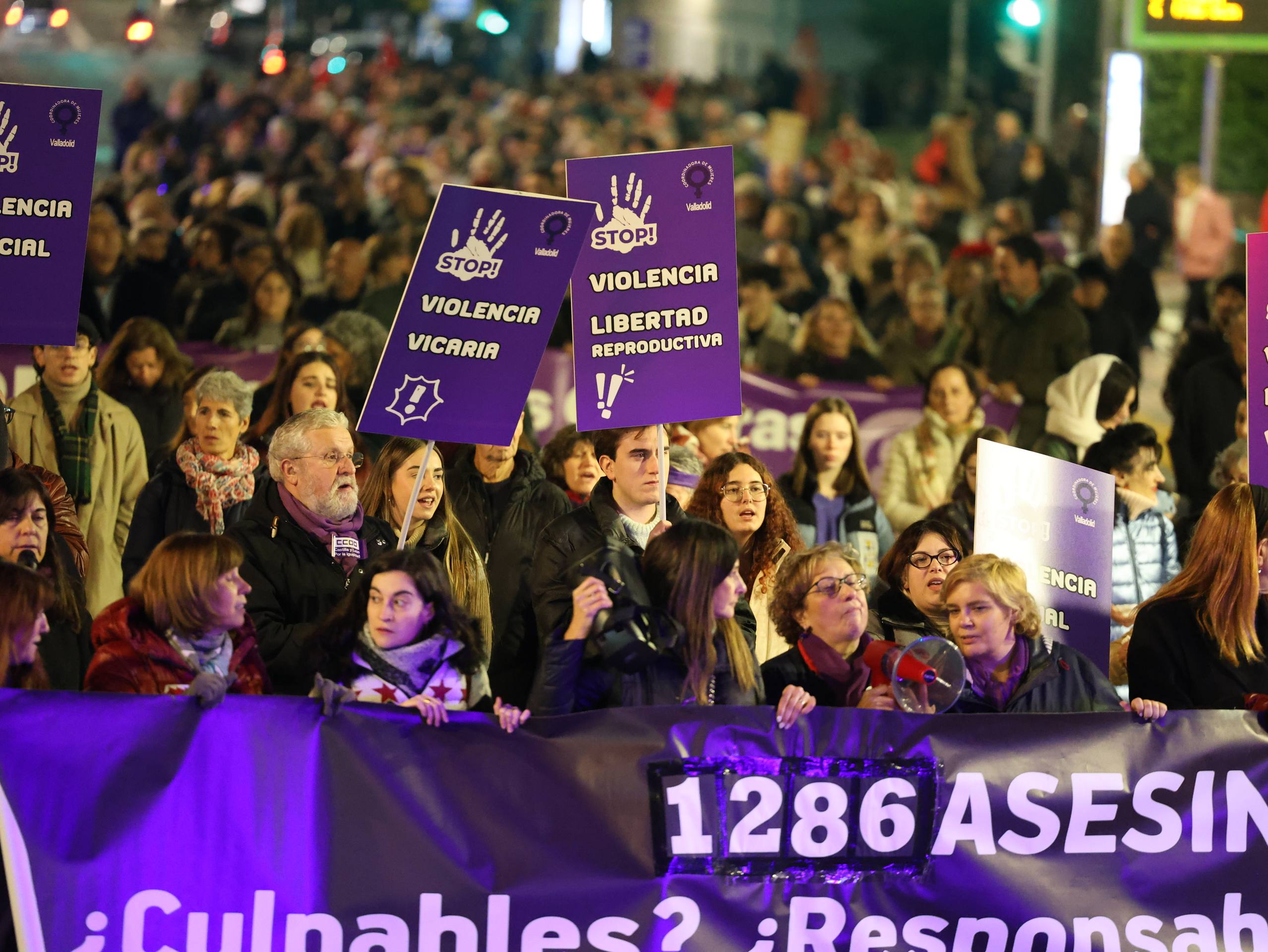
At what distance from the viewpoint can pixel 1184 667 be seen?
19.9ft

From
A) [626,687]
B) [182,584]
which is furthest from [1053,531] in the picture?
[182,584]

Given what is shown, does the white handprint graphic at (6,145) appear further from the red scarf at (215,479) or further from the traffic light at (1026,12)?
the traffic light at (1026,12)

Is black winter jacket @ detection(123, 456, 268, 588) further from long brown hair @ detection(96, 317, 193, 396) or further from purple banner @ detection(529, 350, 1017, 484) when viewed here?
purple banner @ detection(529, 350, 1017, 484)

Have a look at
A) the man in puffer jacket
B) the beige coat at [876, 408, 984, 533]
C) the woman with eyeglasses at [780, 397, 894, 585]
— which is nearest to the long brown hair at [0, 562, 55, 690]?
the woman with eyeglasses at [780, 397, 894, 585]

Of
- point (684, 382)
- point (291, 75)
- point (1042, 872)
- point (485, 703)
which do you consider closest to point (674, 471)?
point (684, 382)

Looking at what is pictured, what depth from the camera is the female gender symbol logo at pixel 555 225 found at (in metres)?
6.16

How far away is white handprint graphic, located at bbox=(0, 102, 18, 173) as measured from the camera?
259 inches

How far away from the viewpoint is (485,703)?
5762mm

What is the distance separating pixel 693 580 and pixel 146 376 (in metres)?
4.40

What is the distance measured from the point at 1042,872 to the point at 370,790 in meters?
1.95

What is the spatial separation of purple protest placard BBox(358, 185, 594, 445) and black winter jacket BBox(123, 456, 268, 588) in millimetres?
1490

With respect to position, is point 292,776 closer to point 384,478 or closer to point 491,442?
point 491,442

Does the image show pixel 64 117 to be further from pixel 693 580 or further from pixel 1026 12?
pixel 1026 12

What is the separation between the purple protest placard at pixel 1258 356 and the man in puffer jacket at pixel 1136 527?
46.2 inches
